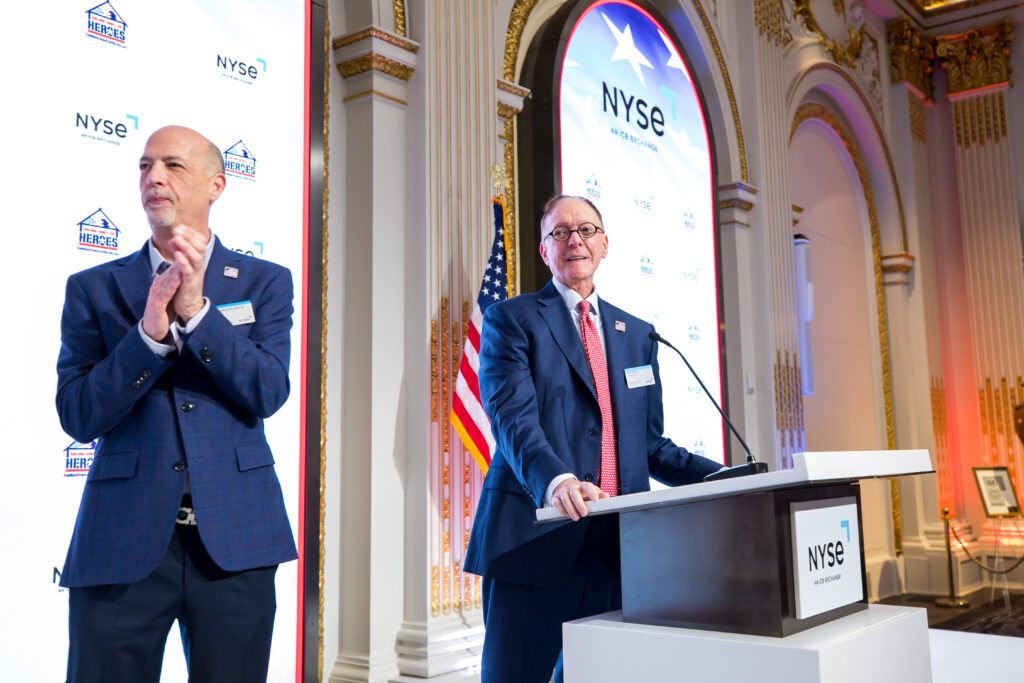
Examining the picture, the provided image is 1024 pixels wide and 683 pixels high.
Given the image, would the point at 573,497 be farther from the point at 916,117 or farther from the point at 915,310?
the point at 916,117

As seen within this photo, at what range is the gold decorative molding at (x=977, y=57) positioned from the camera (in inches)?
326

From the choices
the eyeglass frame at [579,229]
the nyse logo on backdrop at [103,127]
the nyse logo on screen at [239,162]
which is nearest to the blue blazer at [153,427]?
the nyse logo on backdrop at [103,127]

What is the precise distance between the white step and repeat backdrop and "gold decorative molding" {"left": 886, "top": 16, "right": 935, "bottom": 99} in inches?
283

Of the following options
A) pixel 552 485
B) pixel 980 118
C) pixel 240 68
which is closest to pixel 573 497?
pixel 552 485

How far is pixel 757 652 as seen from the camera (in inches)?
54.7

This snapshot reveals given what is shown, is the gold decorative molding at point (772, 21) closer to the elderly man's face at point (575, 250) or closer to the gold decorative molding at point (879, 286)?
the gold decorative molding at point (879, 286)

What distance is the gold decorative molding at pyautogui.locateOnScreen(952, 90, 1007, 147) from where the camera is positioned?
8.32 metres

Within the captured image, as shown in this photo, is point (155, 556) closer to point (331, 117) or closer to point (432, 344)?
point (432, 344)

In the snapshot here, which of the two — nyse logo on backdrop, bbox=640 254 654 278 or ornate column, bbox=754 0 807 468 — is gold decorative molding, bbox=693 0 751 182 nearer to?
ornate column, bbox=754 0 807 468

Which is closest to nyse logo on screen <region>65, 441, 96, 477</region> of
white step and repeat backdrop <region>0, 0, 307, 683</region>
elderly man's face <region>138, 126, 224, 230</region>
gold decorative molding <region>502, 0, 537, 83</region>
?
white step and repeat backdrop <region>0, 0, 307, 683</region>

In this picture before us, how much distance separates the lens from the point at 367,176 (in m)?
3.40

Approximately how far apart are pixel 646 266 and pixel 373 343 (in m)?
2.04

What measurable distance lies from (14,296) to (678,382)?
Result: 351cm

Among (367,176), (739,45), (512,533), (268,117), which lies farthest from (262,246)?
(739,45)
